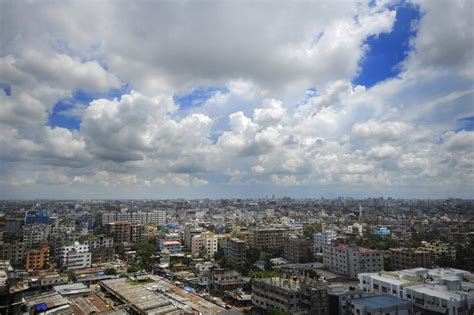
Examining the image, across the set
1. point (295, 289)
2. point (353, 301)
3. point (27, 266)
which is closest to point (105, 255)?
point (27, 266)

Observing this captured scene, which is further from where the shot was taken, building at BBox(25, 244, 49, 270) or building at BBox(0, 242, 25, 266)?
building at BBox(0, 242, 25, 266)

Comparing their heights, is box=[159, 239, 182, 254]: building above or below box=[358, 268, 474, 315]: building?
below

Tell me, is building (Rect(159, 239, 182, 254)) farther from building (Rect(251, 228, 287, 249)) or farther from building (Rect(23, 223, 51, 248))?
building (Rect(23, 223, 51, 248))

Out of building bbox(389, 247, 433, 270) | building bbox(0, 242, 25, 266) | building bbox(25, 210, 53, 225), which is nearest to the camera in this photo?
building bbox(389, 247, 433, 270)

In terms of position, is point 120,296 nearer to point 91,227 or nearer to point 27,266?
point 27,266

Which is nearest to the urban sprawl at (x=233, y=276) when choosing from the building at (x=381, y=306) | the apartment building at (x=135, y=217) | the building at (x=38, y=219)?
the building at (x=381, y=306)

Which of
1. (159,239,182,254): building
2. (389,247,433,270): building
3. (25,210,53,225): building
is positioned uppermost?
(25,210,53,225): building

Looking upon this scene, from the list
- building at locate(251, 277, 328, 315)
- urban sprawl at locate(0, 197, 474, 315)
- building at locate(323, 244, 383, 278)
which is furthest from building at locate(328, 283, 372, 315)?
building at locate(323, 244, 383, 278)

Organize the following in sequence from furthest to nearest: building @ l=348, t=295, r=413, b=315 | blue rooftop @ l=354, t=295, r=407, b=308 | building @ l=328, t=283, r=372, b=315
A: building @ l=328, t=283, r=372, b=315 → blue rooftop @ l=354, t=295, r=407, b=308 → building @ l=348, t=295, r=413, b=315
